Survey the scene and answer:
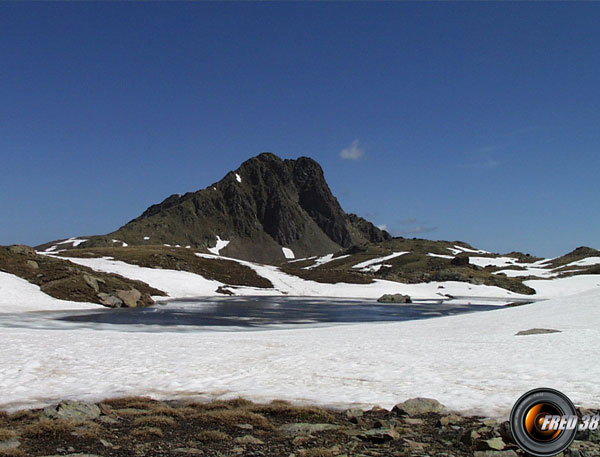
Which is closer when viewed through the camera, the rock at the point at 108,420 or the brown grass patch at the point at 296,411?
the rock at the point at 108,420

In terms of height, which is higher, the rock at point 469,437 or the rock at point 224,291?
the rock at point 224,291

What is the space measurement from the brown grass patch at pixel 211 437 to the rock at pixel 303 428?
4.14 ft

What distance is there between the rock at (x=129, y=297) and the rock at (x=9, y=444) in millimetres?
42845

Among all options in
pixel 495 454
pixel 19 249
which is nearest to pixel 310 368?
pixel 495 454

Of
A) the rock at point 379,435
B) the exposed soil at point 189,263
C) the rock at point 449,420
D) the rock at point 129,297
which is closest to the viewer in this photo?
the rock at point 379,435

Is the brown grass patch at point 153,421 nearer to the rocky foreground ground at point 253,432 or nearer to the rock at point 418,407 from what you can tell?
the rocky foreground ground at point 253,432

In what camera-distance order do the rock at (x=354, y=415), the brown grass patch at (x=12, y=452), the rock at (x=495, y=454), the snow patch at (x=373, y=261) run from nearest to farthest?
the rock at (x=495, y=454), the brown grass patch at (x=12, y=452), the rock at (x=354, y=415), the snow patch at (x=373, y=261)

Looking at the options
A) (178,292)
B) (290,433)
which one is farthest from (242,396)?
(178,292)

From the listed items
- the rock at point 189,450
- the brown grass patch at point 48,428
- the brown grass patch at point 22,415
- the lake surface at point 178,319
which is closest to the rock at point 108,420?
the brown grass patch at point 48,428

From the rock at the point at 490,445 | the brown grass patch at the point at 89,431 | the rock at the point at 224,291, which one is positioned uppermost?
the rock at the point at 224,291

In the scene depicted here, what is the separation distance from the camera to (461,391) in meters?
12.8

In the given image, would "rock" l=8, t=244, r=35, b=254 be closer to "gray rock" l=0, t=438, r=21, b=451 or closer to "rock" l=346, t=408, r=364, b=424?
"gray rock" l=0, t=438, r=21, b=451

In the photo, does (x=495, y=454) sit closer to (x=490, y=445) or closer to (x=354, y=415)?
(x=490, y=445)

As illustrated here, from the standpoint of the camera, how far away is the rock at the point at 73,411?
10.2 metres
